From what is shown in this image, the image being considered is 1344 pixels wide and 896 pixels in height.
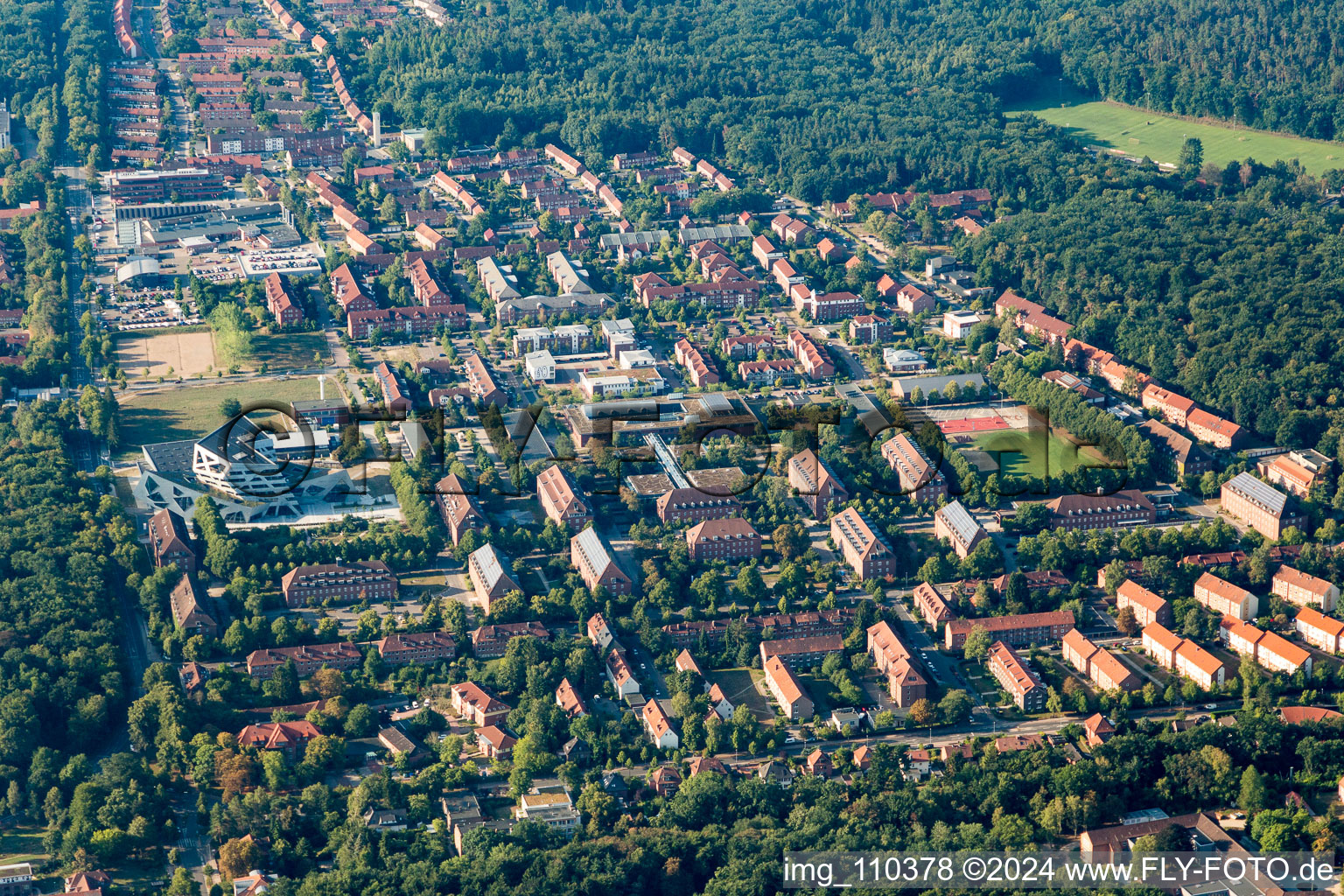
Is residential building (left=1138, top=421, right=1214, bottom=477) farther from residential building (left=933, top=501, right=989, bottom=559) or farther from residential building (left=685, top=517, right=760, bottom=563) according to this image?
residential building (left=685, top=517, right=760, bottom=563)

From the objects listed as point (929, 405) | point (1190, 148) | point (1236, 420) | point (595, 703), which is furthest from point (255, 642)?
point (1190, 148)

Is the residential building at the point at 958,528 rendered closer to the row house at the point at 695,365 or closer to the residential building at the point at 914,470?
the residential building at the point at 914,470

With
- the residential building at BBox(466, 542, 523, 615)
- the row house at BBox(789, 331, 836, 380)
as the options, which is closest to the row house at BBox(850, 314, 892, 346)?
the row house at BBox(789, 331, 836, 380)

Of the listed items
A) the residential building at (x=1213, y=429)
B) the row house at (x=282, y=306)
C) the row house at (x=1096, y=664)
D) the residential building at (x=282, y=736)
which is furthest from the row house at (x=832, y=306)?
the residential building at (x=282, y=736)

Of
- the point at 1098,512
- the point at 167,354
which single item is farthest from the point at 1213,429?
the point at 167,354

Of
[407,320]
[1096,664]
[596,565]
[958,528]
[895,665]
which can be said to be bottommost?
[1096,664]

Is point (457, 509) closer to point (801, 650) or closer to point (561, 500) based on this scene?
point (561, 500)
